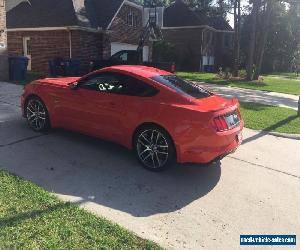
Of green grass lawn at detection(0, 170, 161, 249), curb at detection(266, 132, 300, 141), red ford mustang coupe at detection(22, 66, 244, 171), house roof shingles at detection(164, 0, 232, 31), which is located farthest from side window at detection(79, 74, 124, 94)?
house roof shingles at detection(164, 0, 232, 31)

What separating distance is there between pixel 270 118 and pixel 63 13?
1387cm

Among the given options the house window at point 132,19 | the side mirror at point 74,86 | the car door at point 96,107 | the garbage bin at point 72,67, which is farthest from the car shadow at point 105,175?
the house window at point 132,19

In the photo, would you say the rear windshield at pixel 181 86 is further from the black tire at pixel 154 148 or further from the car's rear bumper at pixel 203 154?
the car's rear bumper at pixel 203 154

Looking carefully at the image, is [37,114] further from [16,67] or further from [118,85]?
[16,67]

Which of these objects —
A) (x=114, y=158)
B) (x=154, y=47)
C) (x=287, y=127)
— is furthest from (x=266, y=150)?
(x=154, y=47)

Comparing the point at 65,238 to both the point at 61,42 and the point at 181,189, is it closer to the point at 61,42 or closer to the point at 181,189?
the point at 181,189

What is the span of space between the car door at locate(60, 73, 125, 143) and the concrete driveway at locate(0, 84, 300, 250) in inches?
16.4

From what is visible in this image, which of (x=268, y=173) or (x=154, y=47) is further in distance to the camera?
(x=154, y=47)

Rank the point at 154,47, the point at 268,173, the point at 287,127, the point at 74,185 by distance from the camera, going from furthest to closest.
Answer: the point at 154,47 < the point at 287,127 < the point at 268,173 < the point at 74,185

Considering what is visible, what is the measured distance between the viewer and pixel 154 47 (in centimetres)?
3362

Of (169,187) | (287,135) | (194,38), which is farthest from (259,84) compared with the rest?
(169,187)

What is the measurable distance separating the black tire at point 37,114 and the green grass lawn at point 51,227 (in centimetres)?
260

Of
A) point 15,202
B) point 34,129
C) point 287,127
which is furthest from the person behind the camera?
point 287,127

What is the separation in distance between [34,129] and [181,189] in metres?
3.53
